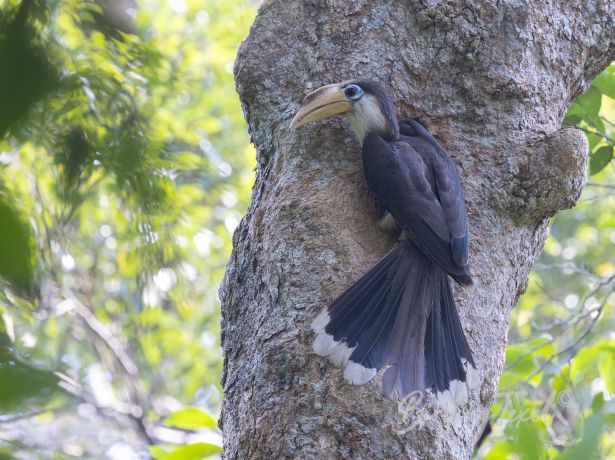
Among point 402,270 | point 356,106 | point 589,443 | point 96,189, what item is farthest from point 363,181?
point 589,443

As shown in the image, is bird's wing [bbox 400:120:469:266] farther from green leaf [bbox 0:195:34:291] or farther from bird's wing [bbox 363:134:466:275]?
green leaf [bbox 0:195:34:291]

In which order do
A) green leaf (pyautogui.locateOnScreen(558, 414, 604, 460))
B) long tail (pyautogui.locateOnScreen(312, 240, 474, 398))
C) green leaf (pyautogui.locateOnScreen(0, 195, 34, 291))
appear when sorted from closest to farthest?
green leaf (pyautogui.locateOnScreen(0, 195, 34, 291)) → green leaf (pyautogui.locateOnScreen(558, 414, 604, 460)) → long tail (pyautogui.locateOnScreen(312, 240, 474, 398))

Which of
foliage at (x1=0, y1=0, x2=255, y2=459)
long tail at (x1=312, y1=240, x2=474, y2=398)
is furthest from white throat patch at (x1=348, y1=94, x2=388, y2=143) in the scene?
foliage at (x1=0, y1=0, x2=255, y2=459)

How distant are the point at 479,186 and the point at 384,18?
0.81 meters

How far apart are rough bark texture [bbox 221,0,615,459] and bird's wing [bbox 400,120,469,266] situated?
0.13 meters

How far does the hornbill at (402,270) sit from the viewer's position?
263 centimetres

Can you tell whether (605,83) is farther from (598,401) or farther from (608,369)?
(598,401)

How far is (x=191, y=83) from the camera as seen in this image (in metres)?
2.08

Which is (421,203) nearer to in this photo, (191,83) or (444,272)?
(444,272)

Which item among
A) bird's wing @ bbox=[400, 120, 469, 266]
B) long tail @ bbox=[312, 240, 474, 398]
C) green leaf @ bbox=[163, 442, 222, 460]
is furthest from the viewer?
green leaf @ bbox=[163, 442, 222, 460]

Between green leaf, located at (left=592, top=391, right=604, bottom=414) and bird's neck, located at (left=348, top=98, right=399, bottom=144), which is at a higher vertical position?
bird's neck, located at (left=348, top=98, right=399, bottom=144)

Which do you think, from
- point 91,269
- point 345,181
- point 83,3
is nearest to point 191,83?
point 83,3

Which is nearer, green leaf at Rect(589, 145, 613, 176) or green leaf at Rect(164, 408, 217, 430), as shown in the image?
green leaf at Rect(164, 408, 217, 430)

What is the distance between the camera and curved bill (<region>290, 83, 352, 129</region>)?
2.98 m
